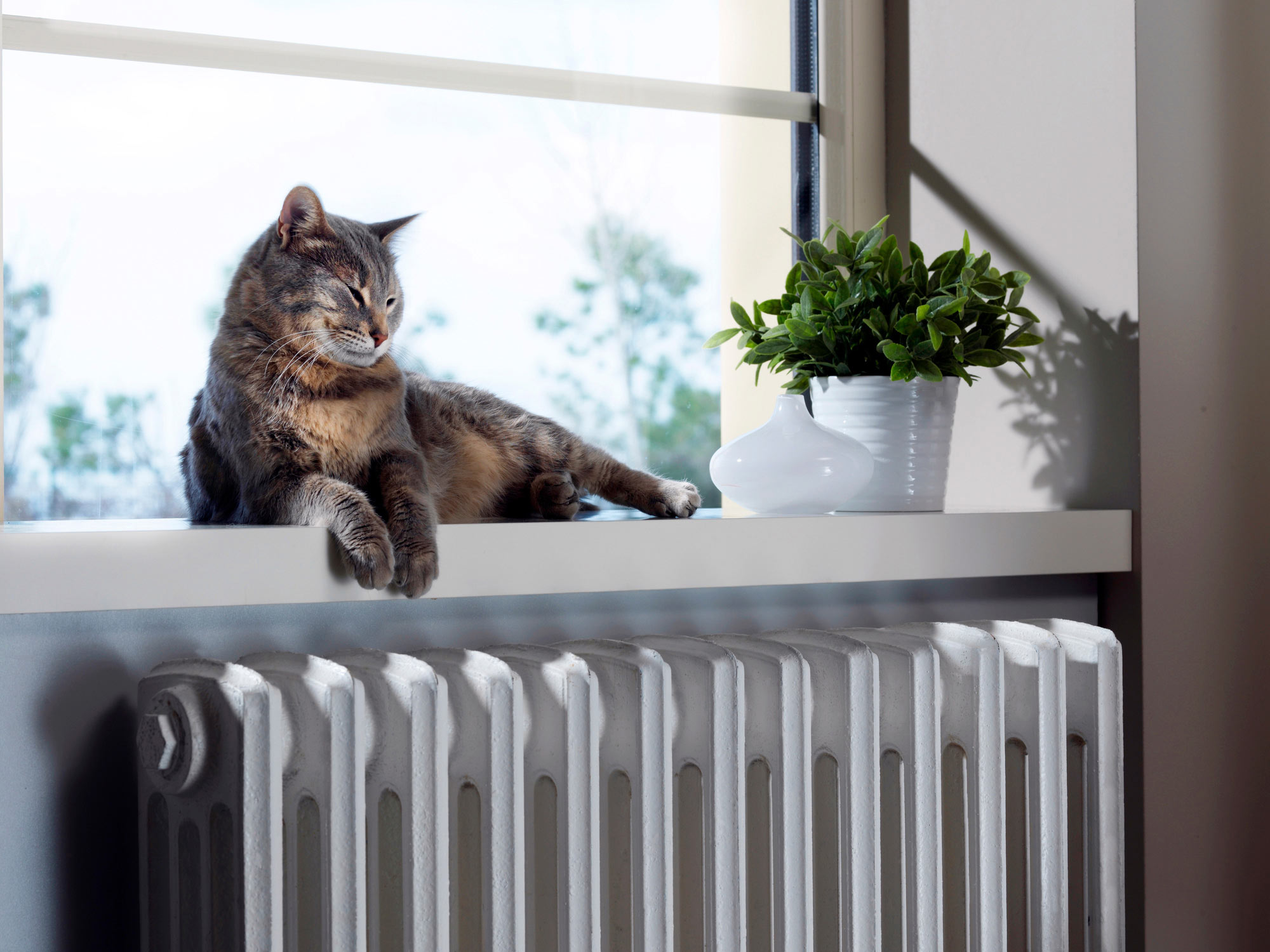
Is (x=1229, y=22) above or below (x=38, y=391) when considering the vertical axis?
above

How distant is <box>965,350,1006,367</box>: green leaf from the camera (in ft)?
3.96

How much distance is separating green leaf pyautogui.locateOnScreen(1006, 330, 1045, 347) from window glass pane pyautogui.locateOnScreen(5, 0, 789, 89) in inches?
22.7

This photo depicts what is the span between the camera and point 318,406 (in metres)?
0.92

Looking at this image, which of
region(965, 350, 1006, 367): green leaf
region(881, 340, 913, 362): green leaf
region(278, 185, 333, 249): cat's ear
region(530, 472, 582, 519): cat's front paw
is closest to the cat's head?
region(278, 185, 333, 249): cat's ear

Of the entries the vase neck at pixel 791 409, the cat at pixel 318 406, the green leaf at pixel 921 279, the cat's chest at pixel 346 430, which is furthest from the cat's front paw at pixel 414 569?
the green leaf at pixel 921 279

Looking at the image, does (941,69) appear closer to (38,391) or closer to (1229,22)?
(1229,22)

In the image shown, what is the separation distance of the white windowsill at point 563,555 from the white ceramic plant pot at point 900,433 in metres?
0.07

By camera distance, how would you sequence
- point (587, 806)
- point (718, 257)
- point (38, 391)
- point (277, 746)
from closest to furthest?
1. point (277, 746)
2. point (587, 806)
3. point (38, 391)
4. point (718, 257)

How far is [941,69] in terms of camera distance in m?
1.45

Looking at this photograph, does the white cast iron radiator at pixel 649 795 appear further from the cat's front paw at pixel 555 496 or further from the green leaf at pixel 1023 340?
the green leaf at pixel 1023 340

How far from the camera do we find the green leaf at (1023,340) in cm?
121

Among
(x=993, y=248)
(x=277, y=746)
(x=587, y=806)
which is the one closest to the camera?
(x=277, y=746)

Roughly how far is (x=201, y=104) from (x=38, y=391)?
38 centimetres

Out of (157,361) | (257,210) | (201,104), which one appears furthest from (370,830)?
(201,104)
